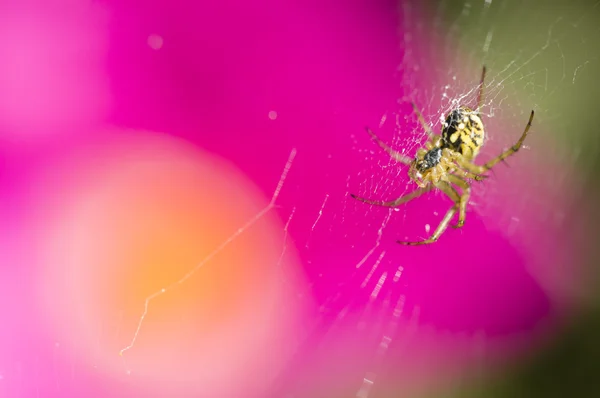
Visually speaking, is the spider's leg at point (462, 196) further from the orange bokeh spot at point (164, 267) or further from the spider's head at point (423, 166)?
the orange bokeh spot at point (164, 267)

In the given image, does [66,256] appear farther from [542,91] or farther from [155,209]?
[542,91]

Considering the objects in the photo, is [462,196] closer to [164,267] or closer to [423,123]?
[423,123]

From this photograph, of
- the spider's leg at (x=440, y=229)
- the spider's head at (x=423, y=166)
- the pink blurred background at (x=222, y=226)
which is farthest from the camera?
the spider's head at (x=423, y=166)

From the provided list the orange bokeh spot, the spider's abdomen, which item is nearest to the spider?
the spider's abdomen

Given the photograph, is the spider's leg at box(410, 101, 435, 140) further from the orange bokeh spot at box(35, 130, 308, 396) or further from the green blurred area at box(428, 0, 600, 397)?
the orange bokeh spot at box(35, 130, 308, 396)

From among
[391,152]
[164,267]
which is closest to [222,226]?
[164,267]

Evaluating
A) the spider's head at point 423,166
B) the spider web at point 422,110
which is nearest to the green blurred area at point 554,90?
the spider web at point 422,110

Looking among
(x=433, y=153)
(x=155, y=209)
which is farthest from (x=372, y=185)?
(x=155, y=209)
